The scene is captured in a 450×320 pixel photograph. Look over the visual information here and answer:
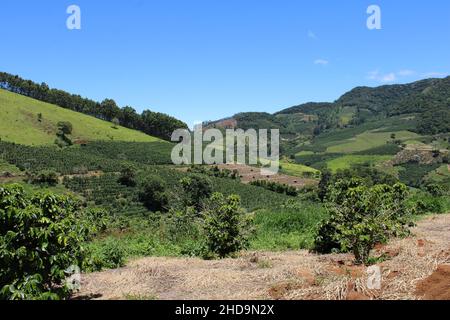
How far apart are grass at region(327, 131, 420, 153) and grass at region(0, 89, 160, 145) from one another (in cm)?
7335

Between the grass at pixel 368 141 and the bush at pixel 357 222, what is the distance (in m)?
140

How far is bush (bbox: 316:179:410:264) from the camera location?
9.30 m

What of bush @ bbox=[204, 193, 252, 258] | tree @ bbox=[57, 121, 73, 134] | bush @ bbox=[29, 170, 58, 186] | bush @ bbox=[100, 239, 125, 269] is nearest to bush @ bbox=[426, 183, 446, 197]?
bush @ bbox=[204, 193, 252, 258]

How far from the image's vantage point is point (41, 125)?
98.7 meters

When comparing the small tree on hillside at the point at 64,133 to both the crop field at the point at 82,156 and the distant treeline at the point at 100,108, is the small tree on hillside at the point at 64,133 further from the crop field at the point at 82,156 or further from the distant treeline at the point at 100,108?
the distant treeline at the point at 100,108

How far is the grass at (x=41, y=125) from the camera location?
298ft

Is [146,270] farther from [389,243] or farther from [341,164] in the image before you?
[341,164]

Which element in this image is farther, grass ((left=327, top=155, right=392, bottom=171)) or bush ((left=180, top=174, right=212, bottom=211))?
grass ((left=327, top=155, right=392, bottom=171))

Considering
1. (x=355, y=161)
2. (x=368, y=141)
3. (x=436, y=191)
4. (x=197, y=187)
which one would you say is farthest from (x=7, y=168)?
(x=368, y=141)

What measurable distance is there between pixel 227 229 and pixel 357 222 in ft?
12.2

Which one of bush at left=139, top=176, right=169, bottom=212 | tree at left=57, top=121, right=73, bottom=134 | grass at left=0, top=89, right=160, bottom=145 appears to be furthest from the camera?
tree at left=57, top=121, right=73, bottom=134

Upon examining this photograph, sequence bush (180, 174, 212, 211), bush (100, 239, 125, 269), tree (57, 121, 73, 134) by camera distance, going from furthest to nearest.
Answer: tree (57, 121, 73, 134) → bush (180, 174, 212, 211) → bush (100, 239, 125, 269)

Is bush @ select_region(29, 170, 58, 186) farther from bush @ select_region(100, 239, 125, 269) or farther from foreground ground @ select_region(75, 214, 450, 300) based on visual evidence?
foreground ground @ select_region(75, 214, 450, 300)
